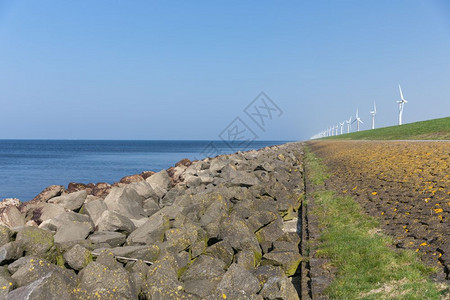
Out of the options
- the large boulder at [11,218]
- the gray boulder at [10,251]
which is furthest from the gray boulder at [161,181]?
the gray boulder at [10,251]

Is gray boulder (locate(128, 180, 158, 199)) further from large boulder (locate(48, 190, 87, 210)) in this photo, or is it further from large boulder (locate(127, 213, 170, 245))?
large boulder (locate(127, 213, 170, 245))

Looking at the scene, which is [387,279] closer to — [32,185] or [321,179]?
[321,179]

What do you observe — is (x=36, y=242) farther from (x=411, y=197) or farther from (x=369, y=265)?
(x=411, y=197)

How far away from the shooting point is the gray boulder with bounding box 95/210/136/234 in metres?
6.50

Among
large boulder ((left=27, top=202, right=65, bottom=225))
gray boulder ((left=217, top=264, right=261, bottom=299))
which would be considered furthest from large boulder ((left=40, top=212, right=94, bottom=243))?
gray boulder ((left=217, top=264, right=261, bottom=299))

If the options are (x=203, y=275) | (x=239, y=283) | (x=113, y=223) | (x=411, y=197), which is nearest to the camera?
(x=239, y=283)

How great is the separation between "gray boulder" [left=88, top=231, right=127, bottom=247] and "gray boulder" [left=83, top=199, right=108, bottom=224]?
4.13ft

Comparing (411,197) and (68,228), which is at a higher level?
(411,197)

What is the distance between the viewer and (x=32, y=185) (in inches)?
1024

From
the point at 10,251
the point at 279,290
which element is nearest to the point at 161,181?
the point at 10,251

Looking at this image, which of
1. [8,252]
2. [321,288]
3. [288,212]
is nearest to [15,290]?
[8,252]

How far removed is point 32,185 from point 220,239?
76.3ft

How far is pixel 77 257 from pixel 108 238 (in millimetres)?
972

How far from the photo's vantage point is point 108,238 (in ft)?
19.7
